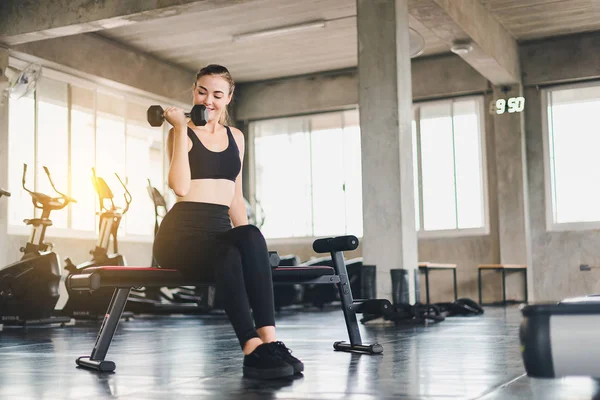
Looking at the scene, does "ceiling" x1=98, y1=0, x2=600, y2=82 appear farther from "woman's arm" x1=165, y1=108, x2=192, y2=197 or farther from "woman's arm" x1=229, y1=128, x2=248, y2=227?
"woman's arm" x1=165, y1=108, x2=192, y2=197

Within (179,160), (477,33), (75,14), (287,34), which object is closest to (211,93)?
(179,160)

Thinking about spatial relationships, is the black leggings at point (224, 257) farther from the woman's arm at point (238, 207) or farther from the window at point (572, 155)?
the window at point (572, 155)

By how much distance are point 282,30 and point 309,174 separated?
2.97 metres

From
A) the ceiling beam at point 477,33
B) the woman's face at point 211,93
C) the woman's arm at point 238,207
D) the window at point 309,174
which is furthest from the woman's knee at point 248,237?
the window at point 309,174

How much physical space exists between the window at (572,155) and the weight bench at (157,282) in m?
7.57

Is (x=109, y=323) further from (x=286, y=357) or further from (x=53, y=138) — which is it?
(x=53, y=138)

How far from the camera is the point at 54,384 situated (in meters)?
2.45

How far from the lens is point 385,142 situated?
6098 millimetres

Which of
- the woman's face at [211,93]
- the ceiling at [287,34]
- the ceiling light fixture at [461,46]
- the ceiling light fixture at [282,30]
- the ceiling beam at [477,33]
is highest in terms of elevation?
the ceiling at [287,34]

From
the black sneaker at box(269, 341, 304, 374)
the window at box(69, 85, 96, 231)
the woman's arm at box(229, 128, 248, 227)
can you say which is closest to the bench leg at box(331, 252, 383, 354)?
the woman's arm at box(229, 128, 248, 227)

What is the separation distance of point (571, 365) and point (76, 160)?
8.61m

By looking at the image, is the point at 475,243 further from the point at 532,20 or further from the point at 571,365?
the point at 571,365

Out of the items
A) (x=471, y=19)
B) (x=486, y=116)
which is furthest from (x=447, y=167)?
(x=471, y=19)

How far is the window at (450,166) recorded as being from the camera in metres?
10.6
